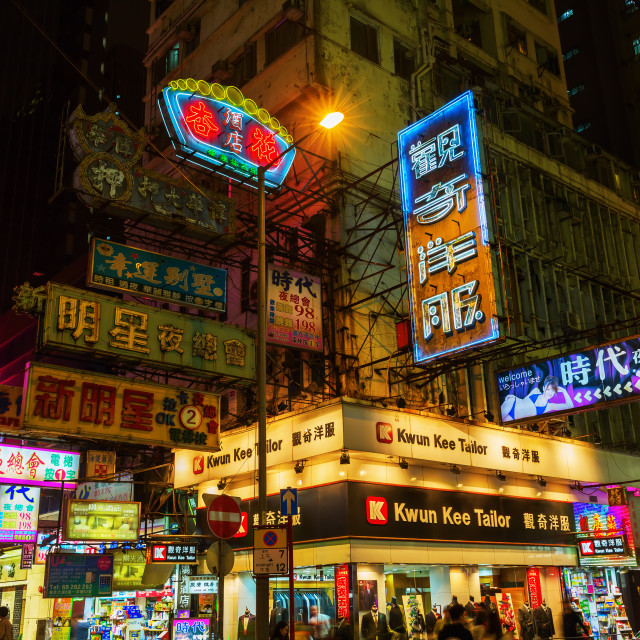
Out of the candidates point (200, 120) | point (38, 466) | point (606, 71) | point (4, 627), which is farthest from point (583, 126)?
point (4, 627)

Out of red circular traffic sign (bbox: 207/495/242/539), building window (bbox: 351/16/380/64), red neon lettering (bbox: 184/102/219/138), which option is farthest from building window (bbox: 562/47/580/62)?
red circular traffic sign (bbox: 207/495/242/539)

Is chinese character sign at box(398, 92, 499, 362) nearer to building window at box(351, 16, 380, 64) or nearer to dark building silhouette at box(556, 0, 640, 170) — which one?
building window at box(351, 16, 380, 64)

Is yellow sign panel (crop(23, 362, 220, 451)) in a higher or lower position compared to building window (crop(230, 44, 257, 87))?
lower

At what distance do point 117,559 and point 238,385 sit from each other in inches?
300

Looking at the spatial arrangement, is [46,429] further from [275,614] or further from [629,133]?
[629,133]

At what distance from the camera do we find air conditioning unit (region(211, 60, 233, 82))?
86.0 ft

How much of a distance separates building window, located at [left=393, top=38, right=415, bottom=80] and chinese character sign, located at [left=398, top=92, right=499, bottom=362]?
685 centimetres

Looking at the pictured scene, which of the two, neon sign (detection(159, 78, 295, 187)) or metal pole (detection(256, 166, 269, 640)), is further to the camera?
neon sign (detection(159, 78, 295, 187))

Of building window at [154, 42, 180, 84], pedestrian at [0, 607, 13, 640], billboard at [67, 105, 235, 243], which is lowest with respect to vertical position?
pedestrian at [0, 607, 13, 640]

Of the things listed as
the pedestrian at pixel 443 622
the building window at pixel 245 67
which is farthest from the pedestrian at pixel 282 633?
the building window at pixel 245 67

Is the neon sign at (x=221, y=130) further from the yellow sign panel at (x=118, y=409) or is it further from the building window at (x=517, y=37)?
the building window at (x=517, y=37)

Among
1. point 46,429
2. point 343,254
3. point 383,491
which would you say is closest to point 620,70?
point 343,254

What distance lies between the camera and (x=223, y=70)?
26.2 m

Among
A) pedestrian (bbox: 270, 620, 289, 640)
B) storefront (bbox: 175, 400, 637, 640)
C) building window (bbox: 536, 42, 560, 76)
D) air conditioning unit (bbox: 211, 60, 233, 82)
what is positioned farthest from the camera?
building window (bbox: 536, 42, 560, 76)
